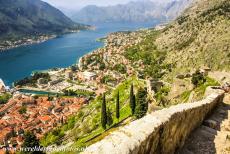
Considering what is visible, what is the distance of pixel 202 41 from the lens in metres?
91.8

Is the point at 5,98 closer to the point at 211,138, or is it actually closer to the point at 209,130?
the point at 209,130

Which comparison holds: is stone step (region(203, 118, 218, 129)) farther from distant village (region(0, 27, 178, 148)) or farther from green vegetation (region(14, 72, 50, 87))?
green vegetation (region(14, 72, 50, 87))

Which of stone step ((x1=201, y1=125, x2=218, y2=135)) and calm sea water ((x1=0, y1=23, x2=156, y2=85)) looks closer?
stone step ((x1=201, y1=125, x2=218, y2=135))

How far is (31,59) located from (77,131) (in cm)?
12579

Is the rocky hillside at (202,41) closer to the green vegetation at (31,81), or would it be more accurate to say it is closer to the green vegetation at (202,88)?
the green vegetation at (202,88)

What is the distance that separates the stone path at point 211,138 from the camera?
29.6 feet

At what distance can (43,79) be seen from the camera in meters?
115

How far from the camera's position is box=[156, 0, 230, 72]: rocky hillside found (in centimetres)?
7719

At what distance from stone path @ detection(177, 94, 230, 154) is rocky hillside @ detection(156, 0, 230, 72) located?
60.7 meters

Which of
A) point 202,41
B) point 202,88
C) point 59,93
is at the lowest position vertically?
point 59,93

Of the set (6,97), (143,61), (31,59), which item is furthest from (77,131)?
(31,59)

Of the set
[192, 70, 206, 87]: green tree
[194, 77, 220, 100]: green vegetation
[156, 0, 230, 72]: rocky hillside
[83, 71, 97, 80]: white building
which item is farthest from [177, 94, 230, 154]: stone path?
[83, 71, 97, 80]: white building

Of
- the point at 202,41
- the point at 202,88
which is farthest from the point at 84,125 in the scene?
the point at 202,41

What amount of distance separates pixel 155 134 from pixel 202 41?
90.5m
